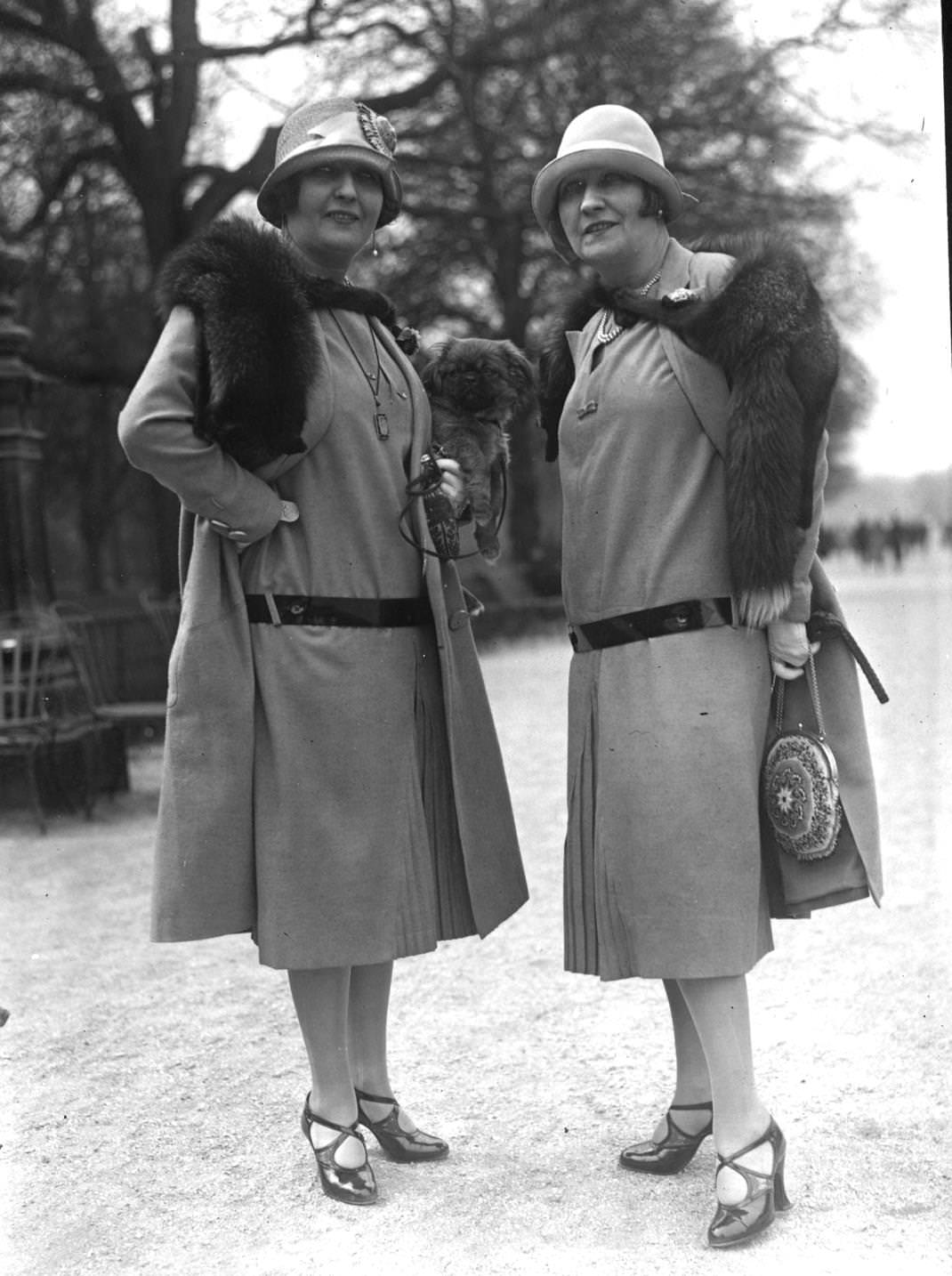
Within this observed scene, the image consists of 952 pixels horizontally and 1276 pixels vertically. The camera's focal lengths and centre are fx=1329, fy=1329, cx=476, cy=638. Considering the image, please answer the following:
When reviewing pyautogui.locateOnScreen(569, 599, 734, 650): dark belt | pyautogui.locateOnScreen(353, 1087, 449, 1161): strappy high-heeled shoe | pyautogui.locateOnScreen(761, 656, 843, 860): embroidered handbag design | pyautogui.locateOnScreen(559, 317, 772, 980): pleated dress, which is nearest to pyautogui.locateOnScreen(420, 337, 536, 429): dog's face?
pyautogui.locateOnScreen(559, 317, 772, 980): pleated dress

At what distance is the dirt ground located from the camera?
258 centimetres

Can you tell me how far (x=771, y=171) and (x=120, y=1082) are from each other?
44.8 feet

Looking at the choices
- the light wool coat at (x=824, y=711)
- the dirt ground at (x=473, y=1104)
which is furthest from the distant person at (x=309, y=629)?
the light wool coat at (x=824, y=711)

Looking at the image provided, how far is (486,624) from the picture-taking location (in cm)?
1733

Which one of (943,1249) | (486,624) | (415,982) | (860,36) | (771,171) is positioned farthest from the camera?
(486,624)

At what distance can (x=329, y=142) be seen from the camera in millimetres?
2838

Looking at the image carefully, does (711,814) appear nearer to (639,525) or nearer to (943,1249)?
(639,525)

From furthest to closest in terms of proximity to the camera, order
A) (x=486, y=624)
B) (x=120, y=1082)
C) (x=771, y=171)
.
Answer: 1. (x=486, y=624)
2. (x=771, y=171)
3. (x=120, y=1082)

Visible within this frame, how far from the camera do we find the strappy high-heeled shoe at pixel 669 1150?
2900 mm

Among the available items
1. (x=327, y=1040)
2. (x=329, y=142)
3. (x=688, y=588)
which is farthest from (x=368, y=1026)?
(x=329, y=142)

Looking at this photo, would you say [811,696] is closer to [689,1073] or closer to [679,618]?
[679,618]

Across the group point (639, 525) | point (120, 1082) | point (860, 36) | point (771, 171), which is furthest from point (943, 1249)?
point (771, 171)

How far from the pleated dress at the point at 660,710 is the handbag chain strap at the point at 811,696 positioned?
5cm

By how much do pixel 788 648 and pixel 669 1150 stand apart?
3.74ft
